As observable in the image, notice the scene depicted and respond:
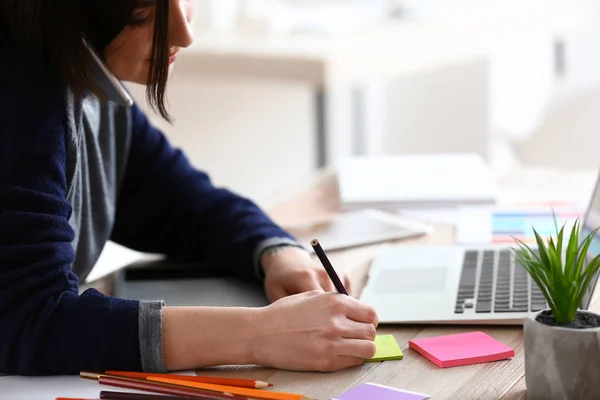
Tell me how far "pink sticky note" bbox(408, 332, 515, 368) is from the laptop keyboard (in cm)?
7

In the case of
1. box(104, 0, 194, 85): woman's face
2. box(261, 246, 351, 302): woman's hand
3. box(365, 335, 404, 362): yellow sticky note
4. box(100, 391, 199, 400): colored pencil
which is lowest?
box(365, 335, 404, 362): yellow sticky note

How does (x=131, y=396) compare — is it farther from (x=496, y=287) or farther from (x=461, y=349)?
(x=496, y=287)

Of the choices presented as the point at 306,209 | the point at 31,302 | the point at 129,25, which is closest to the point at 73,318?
the point at 31,302

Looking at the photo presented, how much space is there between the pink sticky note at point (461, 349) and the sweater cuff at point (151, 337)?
0.22 metres

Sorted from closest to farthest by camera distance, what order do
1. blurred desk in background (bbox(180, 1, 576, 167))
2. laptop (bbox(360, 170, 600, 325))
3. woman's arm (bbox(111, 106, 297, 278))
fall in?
laptop (bbox(360, 170, 600, 325)) → woman's arm (bbox(111, 106, 297, 278)) → blurred desk in background (bbox(180, 1, 576, 167))

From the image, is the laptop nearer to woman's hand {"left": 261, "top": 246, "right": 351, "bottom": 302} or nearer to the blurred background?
woman's hand {"left": 261, "top": 246, "right": 351, "bottom": 302}

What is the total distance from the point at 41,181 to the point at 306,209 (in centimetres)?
71

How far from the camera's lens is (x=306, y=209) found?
59.1 inches

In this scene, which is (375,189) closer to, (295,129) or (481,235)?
(481,235)

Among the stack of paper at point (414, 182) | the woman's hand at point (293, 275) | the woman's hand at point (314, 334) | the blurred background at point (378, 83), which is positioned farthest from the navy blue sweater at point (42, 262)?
the blurred background at point (378, 83)

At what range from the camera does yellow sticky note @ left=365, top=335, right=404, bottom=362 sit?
804 mm

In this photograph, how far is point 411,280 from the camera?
105 cm

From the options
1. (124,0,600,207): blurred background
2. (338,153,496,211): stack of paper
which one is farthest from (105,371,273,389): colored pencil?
(124,0,600,207): blurred background

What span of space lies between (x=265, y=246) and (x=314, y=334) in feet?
1.06
